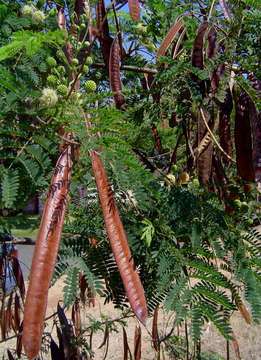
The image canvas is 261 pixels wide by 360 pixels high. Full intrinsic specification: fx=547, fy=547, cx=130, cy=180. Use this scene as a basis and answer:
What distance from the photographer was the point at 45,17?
160 cm

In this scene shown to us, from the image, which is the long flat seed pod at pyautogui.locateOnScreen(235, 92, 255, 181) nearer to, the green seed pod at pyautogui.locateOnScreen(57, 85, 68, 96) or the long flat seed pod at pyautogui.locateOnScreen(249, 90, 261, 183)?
the long flat seed pod at pyautogui.locateOnScreen(249, 90, 261, 183)

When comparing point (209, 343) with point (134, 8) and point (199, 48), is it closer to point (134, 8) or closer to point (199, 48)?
point (134, 8)

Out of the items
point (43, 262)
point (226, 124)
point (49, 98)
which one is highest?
point (226, 124)

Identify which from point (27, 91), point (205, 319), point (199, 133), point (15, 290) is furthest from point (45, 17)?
point (15, 290)

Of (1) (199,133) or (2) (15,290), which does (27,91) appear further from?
(2) (15,290)

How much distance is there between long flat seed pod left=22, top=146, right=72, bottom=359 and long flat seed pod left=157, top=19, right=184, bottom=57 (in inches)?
31.4

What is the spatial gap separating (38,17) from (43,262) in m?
0.87

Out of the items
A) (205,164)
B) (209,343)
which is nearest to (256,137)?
(205,164)

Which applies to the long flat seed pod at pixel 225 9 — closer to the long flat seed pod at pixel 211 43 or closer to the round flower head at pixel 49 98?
the long flat seed pod at pixel 211 43

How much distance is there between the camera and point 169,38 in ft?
5.69

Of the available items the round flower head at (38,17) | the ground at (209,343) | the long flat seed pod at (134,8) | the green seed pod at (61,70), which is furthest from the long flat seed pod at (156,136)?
the ground at (209,343)

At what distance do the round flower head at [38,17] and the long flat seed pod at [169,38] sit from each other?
1.21ft

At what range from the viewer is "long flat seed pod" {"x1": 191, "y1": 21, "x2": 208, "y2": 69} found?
1533 mm

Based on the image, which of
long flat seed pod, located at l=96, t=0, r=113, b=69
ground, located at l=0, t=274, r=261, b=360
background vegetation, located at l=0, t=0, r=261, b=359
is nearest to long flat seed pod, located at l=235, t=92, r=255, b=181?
background vegetation, located at l=0, t=0, r=261, b=359
